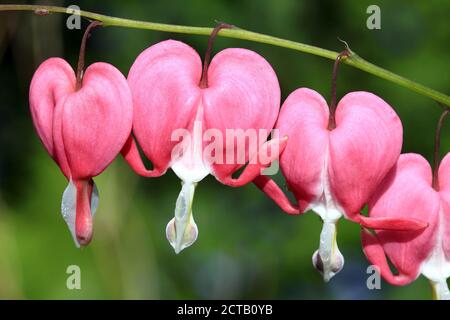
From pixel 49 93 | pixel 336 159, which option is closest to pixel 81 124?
pixel 49 93

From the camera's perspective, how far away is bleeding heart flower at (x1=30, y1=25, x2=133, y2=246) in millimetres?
1925

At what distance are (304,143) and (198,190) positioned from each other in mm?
2018

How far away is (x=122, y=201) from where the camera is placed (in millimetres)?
3689

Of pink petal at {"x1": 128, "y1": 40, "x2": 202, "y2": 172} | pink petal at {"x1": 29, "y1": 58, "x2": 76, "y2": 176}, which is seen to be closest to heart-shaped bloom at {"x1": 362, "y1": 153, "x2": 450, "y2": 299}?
pink petal at {"x1": 128, "y1": 40, "x2": 202, "y2": 172}

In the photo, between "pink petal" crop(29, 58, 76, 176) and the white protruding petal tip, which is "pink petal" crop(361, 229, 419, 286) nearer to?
the white protruding petal tip

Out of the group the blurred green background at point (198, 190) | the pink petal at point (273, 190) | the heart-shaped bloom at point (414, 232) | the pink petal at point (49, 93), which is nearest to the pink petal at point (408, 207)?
the heart-shaped bloom at point (414, 232)

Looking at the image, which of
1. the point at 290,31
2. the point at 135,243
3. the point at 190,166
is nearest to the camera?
the point at 190,166

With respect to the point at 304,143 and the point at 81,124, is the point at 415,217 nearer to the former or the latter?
the point at 304,143

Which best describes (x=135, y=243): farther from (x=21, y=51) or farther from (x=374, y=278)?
(x=374, y=278)

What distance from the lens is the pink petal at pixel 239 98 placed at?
193 centimetres

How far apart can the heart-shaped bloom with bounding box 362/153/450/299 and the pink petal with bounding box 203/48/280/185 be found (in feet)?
1.02

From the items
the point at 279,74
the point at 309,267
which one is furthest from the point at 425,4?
the point at 309,267

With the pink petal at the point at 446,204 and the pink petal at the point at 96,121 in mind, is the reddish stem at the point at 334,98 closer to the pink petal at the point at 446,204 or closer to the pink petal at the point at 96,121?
the pink petal at the point at 446,204

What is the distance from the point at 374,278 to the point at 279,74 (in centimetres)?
206
